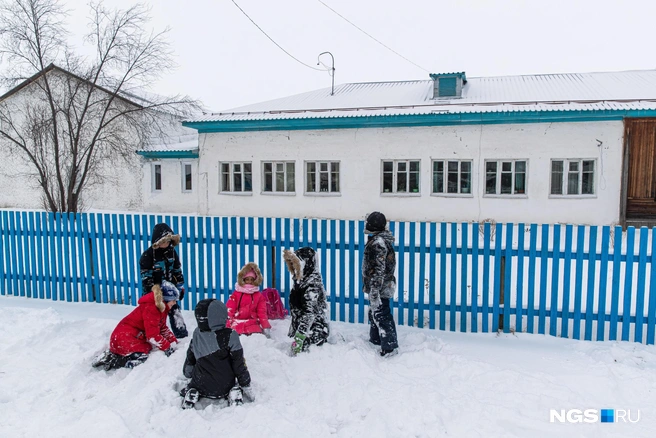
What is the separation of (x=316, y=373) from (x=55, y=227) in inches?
208

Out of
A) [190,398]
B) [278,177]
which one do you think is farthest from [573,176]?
[190,398]

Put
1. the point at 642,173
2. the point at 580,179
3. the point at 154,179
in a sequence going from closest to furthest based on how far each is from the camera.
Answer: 1. the point at 580,179
2. the point at 642,173
3. the point at 154,179

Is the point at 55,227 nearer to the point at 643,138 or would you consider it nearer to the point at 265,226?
the point at 265,226

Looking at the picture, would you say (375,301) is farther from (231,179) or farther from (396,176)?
(231,179)

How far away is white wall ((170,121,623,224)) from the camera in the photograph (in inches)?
525

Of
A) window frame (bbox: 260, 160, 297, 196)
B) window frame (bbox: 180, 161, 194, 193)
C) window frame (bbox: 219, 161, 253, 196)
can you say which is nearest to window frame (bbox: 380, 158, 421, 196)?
window frame (bbox: 260, 160, 297, 196)

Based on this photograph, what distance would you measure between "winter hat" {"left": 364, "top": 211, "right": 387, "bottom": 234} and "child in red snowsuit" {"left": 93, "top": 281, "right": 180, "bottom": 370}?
228 centimetres

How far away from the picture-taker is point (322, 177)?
15.7 meters

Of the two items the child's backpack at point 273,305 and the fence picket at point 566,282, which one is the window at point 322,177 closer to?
the child's backpack at point 273,305

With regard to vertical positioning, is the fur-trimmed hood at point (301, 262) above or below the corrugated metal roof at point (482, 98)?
below

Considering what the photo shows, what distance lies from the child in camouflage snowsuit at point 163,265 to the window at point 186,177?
1637 centimetres

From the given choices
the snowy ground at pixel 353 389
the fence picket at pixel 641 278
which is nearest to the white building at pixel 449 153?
the fence picket at pixel 641 278

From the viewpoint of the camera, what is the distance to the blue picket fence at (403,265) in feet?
15.4

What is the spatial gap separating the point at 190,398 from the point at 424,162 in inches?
495
